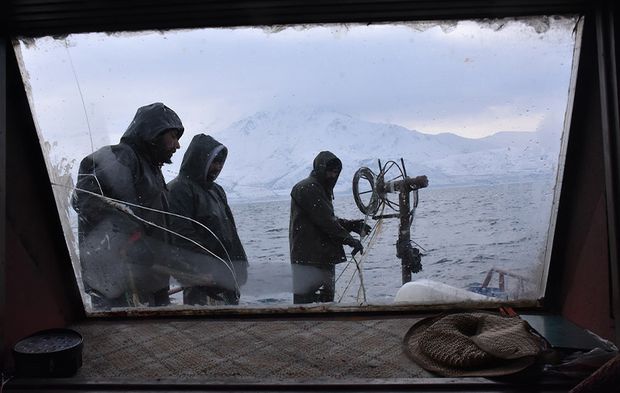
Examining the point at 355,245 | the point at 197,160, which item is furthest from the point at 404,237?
the point at 197,160

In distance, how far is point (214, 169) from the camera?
2.58m

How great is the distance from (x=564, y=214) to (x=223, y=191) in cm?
180

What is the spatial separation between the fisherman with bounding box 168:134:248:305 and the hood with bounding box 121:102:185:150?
0.23m

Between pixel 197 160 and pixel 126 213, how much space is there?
0.48m

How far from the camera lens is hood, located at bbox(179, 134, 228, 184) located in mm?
2537

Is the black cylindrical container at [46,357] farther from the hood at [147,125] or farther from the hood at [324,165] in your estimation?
the hood at [324,165]

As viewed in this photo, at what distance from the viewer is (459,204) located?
137 inches

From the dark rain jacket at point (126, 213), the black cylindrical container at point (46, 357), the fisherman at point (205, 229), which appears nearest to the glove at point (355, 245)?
the fisherman at point (205, 229)

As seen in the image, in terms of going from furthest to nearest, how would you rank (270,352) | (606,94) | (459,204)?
(459,204), (270,352), (606,94)

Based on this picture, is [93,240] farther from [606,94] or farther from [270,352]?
[606,94]

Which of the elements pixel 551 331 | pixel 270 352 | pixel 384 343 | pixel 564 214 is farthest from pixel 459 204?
pixel 270 352

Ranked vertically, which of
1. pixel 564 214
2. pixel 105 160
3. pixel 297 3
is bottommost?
pixel 564 214

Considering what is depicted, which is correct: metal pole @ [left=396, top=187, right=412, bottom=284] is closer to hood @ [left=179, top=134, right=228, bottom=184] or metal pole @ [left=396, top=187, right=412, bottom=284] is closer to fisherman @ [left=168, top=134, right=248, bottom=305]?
fisherman @ [left=168, top=134, right=248, bottom=305]

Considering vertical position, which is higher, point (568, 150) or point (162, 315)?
point (568, 150)
